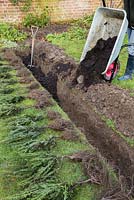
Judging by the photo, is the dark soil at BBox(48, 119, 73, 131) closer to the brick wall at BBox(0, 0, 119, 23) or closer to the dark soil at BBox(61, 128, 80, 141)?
the dark soil at BBox(61, 128, 80, 141)

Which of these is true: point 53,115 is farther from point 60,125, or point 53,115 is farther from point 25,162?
point 25,162

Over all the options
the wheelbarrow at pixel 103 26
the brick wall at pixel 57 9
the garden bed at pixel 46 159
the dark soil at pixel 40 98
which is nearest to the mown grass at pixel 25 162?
the garden bed at pixel 46 159

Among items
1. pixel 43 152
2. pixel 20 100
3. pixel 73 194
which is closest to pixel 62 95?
pixel 20 100

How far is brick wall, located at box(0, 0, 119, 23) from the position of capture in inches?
448

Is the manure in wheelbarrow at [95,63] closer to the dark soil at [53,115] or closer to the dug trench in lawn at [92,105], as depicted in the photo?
the dug trench in lawn at [92,105]

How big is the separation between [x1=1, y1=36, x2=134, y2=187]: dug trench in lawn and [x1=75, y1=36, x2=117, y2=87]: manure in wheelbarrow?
0.12 metres

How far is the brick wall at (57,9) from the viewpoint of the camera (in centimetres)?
1138

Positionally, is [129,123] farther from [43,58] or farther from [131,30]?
[43,58]

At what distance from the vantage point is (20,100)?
5.68 meters

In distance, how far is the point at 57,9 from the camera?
1199cm

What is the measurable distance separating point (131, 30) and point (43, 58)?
262cm

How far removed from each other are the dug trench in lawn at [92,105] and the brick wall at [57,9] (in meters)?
3.58

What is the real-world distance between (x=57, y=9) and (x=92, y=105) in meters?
6.91

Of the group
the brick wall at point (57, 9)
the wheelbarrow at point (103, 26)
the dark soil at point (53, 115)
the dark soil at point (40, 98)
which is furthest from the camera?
the brick wall at point (57, 9)
